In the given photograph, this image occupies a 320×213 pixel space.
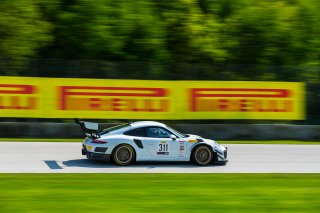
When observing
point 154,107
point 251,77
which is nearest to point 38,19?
point 154,107

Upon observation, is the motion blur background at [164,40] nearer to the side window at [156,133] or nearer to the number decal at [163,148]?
the side window at [156,133]

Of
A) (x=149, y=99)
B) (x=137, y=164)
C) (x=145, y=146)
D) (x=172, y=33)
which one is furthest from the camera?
(x=172, y=33)

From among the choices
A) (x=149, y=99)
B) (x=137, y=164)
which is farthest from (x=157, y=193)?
(x=149, y=99)

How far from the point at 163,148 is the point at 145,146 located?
18.5 inches

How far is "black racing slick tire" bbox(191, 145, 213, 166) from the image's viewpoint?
14836 mm

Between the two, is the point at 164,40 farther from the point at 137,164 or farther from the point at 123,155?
the point at 123,155

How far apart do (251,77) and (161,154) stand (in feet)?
31.1

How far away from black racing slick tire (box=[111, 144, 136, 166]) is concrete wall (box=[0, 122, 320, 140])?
23.2 feet

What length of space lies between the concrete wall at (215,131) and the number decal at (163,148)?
23.4 ft

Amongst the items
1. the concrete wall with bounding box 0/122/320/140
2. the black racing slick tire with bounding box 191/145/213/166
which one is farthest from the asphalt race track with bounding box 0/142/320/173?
the concrete wall with bounding box 0/122/320/140

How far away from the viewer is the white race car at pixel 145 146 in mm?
14359

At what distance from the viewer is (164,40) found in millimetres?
27969

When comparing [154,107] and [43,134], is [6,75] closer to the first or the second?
[43,134]

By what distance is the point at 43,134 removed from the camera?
21.1m
